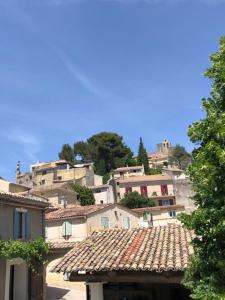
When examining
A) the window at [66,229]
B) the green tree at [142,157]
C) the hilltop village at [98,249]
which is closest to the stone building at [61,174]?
the green tree at [142,157]

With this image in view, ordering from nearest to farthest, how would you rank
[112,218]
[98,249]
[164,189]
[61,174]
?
[98,249]
[112,218]
[164,189]
[61,174]

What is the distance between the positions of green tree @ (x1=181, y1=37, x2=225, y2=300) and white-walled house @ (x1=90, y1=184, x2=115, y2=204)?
60.6 metres

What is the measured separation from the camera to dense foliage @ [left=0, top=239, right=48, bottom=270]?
21000mm

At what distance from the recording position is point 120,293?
1324 centimetres

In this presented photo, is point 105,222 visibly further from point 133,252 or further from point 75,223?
point 133,252

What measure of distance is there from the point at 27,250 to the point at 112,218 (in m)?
16.7

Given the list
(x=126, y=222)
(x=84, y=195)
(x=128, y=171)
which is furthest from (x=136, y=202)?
(x=128, y=171)

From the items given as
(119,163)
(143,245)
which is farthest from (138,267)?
(119,163)

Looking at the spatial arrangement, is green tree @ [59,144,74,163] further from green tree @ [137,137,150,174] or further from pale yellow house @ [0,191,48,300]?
pale yellow house @ [0,191,48,300]

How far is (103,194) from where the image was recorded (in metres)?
70.1

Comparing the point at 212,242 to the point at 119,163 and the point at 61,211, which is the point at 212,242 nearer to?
the point at 61,211

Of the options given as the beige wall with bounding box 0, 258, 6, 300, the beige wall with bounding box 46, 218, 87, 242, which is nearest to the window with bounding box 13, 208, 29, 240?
the beige wall with bounding box 0, 258, 6, 300

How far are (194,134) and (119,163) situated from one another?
83885mm

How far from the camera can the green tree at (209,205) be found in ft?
26.1
